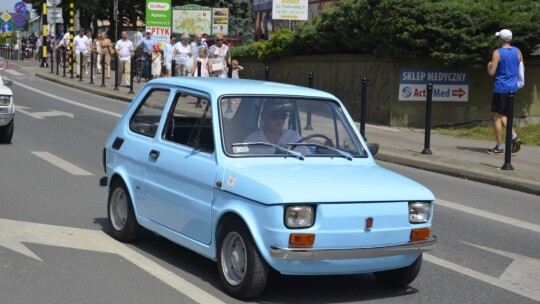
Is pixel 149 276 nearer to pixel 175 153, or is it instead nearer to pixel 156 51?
pixel 175 153

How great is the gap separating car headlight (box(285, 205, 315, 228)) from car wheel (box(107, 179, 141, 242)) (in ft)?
7.48

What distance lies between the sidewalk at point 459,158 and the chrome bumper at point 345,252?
630 cm

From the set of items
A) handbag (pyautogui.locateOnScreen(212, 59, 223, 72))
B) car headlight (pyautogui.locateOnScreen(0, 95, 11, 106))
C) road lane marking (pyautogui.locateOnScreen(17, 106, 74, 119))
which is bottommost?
road lane marking (pyautogui.locateOnScreen(17, 106, 74, 119))

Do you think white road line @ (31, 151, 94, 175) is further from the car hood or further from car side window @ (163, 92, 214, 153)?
the car hood

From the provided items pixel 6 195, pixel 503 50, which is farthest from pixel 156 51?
pixel 6 195

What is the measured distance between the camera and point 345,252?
5895 mm

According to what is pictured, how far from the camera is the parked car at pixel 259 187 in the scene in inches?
231

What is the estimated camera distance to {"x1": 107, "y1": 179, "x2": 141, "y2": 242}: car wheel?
25.3ft

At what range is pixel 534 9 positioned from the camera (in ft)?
62.2

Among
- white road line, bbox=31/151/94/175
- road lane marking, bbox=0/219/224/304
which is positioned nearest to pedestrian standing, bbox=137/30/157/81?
white road line, bbox=31/151/94/175

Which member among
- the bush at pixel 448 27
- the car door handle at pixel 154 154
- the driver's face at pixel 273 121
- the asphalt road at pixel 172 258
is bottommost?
the asphalt road at pixel 172 258

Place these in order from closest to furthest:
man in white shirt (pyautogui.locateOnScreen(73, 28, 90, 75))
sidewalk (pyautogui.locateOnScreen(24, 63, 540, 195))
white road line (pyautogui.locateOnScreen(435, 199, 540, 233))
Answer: white road line (pyautogui.locateOnScreen(435, 199, 540, 233))
sidewalk (pyautogui.locateOnScreen(24, 63, 540, 195))
man in white shirt (pyautogui.locateOnScreen(73, 28, 90, 75))

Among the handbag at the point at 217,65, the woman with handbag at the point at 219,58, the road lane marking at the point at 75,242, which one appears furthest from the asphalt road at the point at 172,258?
the woman with handbag at the point at 219,58

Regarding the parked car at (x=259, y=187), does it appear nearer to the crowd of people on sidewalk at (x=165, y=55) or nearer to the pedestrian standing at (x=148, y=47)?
the crowd of people on sidewalk at (x=165, y=55)
